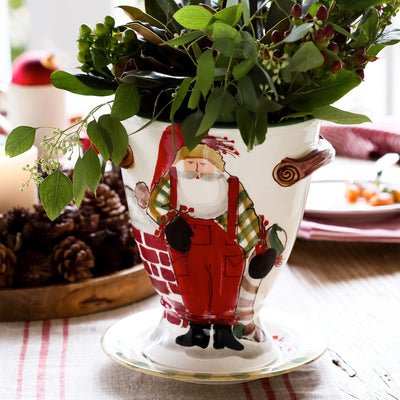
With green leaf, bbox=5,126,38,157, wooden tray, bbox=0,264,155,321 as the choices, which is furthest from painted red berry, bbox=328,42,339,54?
wooden tray, bbox=0,264,155,321

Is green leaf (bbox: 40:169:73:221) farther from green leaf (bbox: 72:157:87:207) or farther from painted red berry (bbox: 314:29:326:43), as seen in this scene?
→ painted red berry (bbox: 314:29:326:43)

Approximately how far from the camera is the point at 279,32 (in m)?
0.51

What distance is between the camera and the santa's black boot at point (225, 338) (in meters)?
0.60

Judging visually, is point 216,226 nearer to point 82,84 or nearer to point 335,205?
point 82,84

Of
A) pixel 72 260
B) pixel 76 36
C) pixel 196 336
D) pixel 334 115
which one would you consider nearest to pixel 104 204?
pixel 72 260

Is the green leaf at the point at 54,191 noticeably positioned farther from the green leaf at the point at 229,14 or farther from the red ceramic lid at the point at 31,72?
the red ceramic lid at the point at 31,72

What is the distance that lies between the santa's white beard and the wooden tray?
0.69ft

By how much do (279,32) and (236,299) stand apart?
0.22 meters

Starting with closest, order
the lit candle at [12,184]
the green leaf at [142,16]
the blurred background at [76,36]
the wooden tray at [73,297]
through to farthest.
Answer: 1. the green leaf at [142,16]
2. the wooden tray at [73,297]
3. the lit candle at [12,184]
4. the blurred background at [76,36]

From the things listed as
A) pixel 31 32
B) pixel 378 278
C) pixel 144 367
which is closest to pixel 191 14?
pixel 144 367

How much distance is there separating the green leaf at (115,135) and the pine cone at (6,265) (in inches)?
8.7

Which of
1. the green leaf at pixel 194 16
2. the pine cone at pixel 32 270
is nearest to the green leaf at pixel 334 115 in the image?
the green leaf at pixel 194 16

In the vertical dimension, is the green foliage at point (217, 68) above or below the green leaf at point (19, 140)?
above

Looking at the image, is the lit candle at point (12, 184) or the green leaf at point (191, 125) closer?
the green leaf at point (191, 125)
